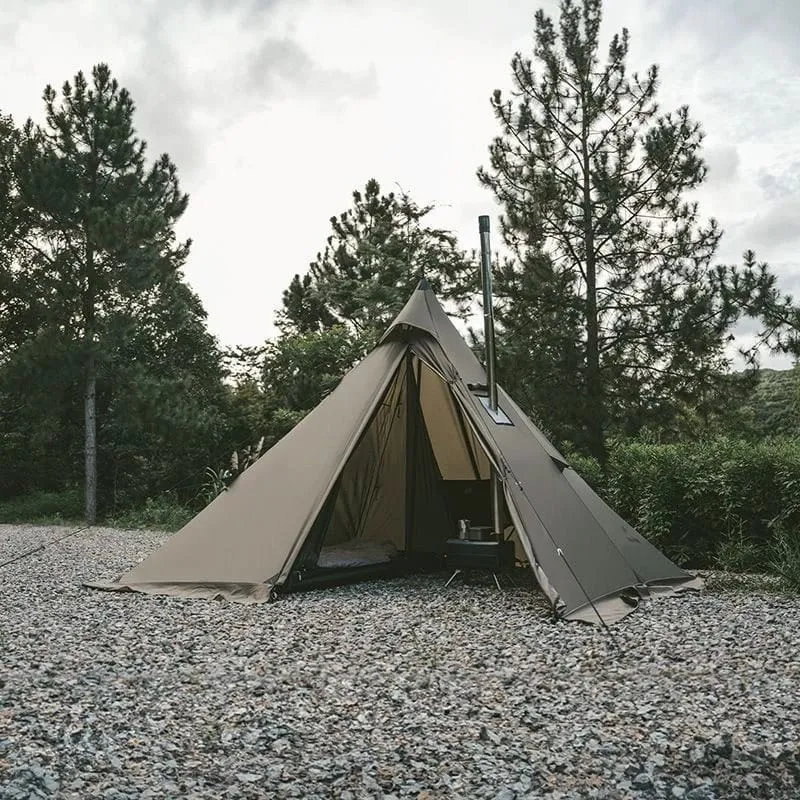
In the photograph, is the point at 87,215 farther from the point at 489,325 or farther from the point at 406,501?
the point at 489,325

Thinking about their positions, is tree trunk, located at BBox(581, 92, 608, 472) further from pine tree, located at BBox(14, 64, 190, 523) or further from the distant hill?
the distant hill

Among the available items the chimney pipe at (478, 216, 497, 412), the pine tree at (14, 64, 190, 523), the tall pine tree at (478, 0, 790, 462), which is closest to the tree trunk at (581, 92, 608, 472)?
the tall pine tree at (478, 0, 790, 462)

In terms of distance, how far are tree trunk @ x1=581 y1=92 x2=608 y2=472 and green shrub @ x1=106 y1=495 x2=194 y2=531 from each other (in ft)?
19.2

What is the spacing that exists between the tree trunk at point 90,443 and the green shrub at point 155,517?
405 millimetres

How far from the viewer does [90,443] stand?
13516 millimetres

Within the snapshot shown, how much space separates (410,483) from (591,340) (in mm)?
4753

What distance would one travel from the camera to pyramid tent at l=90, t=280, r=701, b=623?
17.3 feet

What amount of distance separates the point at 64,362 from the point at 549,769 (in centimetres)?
1190

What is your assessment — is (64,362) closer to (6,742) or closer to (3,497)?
(3,497)

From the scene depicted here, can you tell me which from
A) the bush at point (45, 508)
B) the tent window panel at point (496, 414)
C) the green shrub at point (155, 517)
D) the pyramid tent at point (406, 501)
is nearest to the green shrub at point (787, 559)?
the pyramid tent at point (406, 501)

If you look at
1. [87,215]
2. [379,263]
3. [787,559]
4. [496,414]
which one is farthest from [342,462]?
[379,263]

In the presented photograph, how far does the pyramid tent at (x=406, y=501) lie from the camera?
5.29 m

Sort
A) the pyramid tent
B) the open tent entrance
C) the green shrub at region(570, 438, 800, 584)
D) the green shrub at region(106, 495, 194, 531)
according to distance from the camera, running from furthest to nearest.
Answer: the green shrub at region(106, 495, 194, 531)
the open tent entrance
the green shrub at region(570, 438, 800, 584)
the pyramid tent

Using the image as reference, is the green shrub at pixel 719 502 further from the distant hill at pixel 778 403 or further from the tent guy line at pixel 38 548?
the distant hill at pixel 778 403
